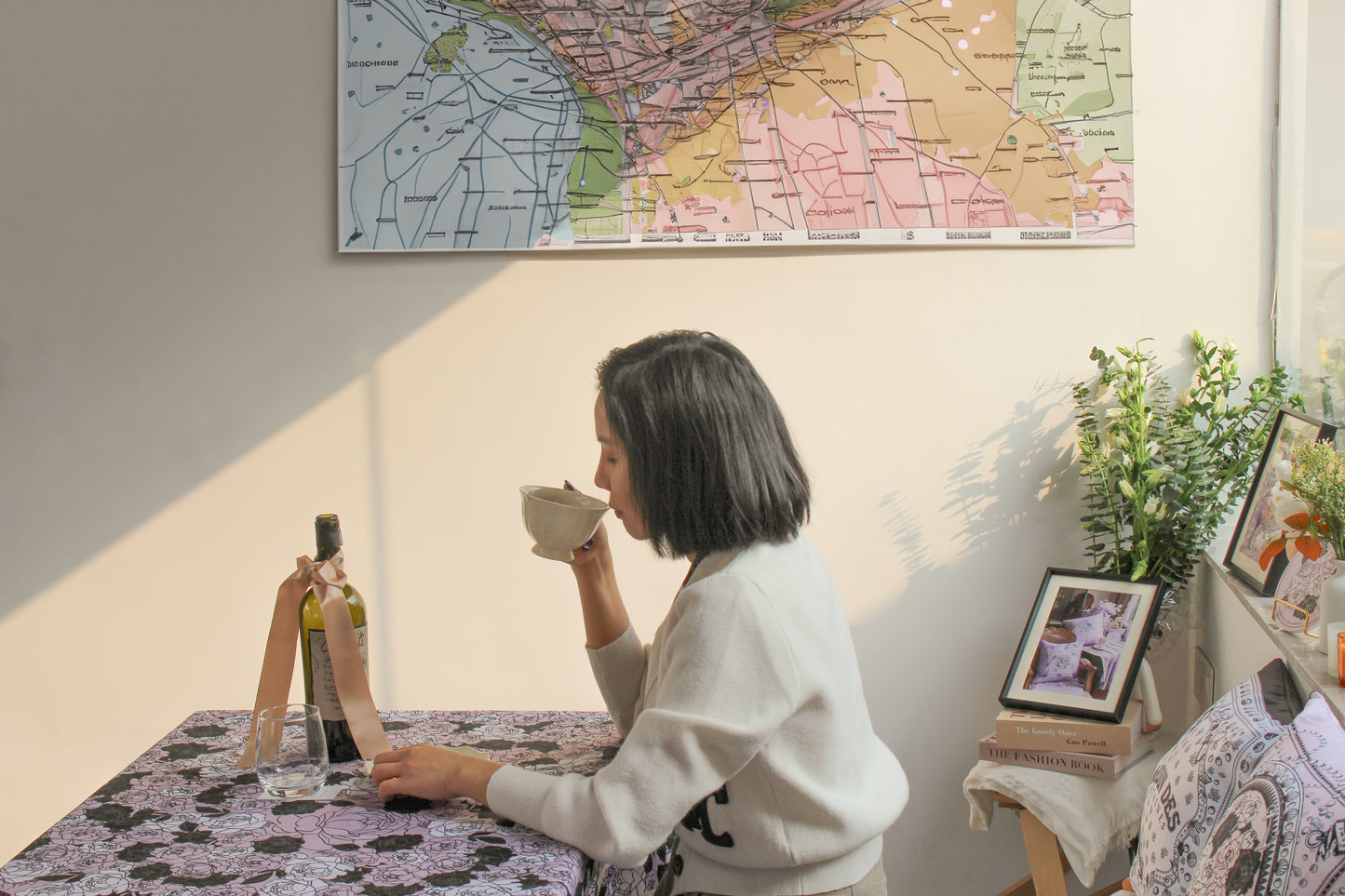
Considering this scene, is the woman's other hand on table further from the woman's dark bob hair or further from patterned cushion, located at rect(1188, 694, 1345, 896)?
patterned cushion, located at rect(1188, 694, 1345, 896)

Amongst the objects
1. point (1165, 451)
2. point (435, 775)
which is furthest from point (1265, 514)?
point (435, 775)

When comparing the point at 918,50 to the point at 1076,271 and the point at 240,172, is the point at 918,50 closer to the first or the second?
the point at 1076,271

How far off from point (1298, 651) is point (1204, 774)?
270 mm

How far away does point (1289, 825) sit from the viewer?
103 cm

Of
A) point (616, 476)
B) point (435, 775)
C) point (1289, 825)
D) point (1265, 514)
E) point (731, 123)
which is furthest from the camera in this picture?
point (731, 123)

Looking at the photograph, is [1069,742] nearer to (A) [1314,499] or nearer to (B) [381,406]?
(A) [1314,499]

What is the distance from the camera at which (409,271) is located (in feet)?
7.80

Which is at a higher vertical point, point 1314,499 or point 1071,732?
point 1314,499

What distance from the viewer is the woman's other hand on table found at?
3.92ft

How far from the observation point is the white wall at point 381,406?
232 centimetres

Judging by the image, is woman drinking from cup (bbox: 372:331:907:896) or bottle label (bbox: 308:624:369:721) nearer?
woman drinking from cup (bbox: 372:331:907:896)

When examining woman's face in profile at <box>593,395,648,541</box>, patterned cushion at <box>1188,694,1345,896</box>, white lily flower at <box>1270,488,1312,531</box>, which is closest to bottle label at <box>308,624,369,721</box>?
woman's face in profile at <box>593,395,648,541</box>

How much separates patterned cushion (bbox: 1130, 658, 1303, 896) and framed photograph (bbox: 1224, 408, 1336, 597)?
0.36m

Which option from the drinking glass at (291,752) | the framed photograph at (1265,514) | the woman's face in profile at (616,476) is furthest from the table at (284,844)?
the framed photograph at (1265,514)
